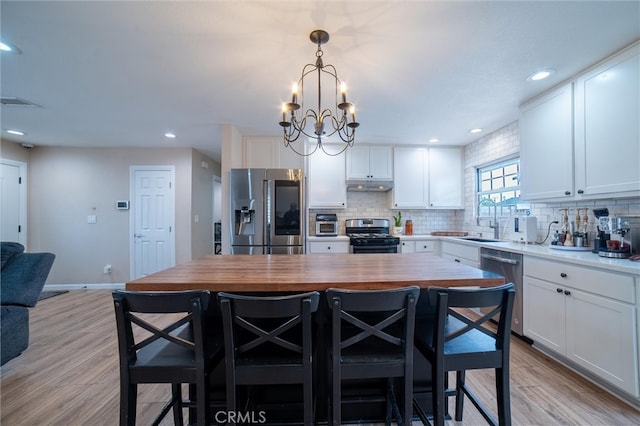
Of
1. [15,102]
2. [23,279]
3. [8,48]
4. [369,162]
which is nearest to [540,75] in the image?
[369,162]

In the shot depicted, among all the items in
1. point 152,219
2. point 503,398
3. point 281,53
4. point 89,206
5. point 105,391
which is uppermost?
point 281,53

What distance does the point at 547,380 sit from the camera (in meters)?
1.98

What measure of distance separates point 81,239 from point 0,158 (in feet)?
5.33

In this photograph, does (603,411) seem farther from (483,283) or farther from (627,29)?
(627,29)

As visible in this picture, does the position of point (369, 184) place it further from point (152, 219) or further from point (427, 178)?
point (152, 219)

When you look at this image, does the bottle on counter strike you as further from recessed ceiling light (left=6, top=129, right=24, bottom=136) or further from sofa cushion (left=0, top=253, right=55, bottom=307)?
recessed ceiling light (left=6, top=129, right=24, bottom=136)

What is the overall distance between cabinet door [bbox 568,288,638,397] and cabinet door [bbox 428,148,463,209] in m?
2.44

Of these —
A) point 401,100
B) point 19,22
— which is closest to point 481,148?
point 401,100

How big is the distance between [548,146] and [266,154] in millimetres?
3343

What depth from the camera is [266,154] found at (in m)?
3.93

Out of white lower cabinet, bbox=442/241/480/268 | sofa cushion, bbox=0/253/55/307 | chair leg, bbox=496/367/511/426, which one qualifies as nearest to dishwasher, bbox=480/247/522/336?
white lower cabinet, bbox=442/241/480/268

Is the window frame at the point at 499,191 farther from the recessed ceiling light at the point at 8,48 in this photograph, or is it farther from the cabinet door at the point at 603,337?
the recessed ceiling light at the point at 8,48

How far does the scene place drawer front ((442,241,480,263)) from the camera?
3.12 metres

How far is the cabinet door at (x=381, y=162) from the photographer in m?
4.21
